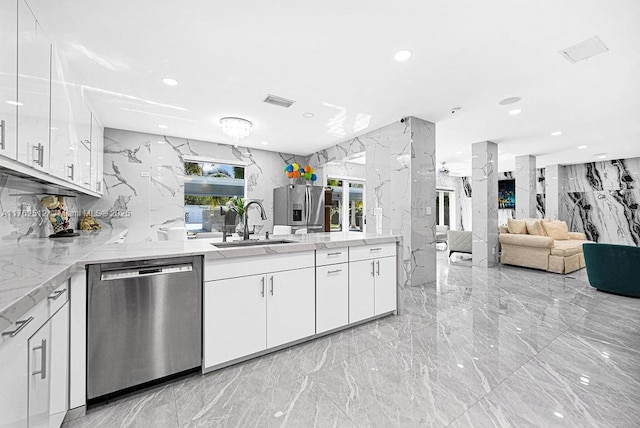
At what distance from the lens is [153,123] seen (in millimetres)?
4398

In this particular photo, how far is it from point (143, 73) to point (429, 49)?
2815mm

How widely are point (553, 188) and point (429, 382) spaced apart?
896cm

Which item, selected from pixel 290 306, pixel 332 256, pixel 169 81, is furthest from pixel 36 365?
pixel 169 81

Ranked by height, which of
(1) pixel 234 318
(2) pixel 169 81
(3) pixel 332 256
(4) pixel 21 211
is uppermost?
(2) pixel 169 81

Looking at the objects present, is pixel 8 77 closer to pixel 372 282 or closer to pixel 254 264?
pixel 254 264

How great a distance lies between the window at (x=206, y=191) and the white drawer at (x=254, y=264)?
345cm

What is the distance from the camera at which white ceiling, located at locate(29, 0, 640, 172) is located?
2070 millimetres

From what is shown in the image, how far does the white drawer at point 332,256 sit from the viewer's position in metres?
2.39

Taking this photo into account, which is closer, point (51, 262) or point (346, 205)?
point (51, 262)

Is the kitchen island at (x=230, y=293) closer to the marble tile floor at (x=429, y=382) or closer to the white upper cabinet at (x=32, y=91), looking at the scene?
the marble tile floor at (x=429, y=382)

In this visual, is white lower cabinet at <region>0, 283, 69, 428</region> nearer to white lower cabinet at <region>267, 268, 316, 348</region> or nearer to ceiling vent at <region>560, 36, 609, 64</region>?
white lower cabinet at <region>267, 268, 316, 348</region>

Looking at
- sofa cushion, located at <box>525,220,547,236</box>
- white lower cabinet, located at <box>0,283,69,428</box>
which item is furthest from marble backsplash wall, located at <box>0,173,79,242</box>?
sofa cushion, located at <box>525,220,547,236</box>

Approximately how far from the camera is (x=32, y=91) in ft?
5.84

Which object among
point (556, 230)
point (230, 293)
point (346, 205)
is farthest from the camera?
point (346, 205)
